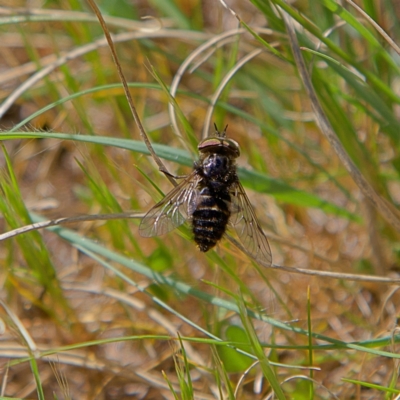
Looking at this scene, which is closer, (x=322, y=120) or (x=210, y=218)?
(x=322, y=120)

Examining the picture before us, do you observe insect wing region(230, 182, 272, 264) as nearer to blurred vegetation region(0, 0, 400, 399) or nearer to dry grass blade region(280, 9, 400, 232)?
blurred vegetation region(0, 0, 400, 399)

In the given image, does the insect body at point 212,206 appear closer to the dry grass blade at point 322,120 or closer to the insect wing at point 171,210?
the insect wing at point 171,210

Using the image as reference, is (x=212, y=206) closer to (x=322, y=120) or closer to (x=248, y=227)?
(x=248, y=227)

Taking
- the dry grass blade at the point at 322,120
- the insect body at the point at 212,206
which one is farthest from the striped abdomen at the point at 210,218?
the dry grass blade at the point at 322,120

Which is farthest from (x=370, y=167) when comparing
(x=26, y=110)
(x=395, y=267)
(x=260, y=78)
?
(x=26, y=110)

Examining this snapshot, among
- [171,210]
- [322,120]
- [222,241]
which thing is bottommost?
[222,241]

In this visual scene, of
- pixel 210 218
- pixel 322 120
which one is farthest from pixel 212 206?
pixel 322 120
